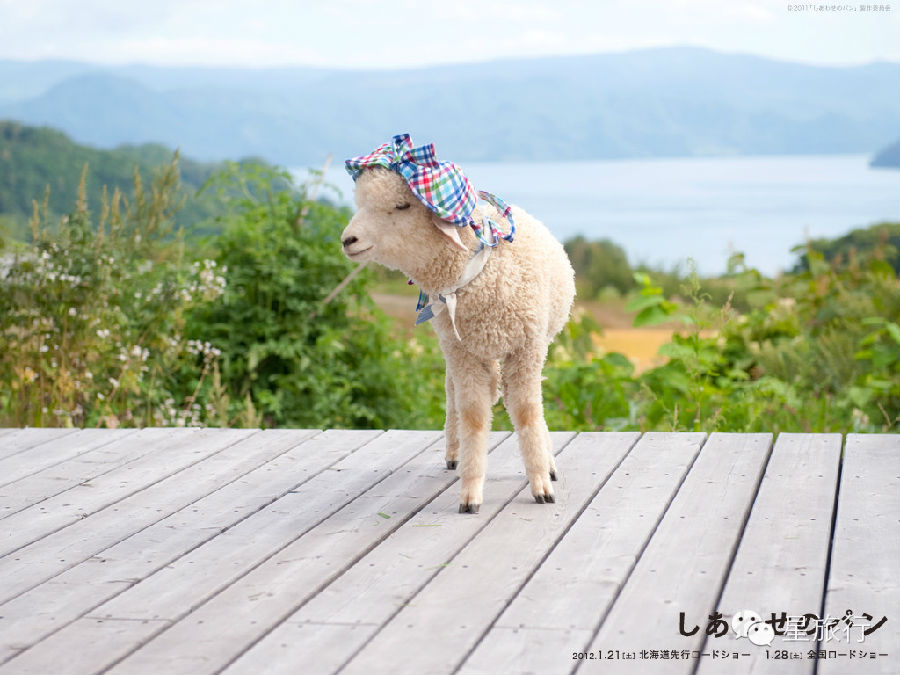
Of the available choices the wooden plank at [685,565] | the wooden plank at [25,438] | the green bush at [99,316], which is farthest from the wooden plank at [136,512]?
the wooden plank at [685,565]

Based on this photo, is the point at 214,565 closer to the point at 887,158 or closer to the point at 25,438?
the point at 25,438

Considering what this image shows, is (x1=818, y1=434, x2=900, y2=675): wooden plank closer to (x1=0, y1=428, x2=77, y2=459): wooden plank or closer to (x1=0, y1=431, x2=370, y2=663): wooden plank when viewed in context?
(x1=0, y1=431, x2=370, y2=663): wooden plank

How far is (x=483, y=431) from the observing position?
8.89 ft

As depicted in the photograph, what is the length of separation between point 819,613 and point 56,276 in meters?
3.44

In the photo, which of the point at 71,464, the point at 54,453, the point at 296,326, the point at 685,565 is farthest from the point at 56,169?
the point at 685,565

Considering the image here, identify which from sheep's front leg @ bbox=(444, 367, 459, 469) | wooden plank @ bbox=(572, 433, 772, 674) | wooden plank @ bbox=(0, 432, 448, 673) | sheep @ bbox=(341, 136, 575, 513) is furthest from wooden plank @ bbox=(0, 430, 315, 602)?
wooden plank @ bbox=(572, 433, 772, 674)

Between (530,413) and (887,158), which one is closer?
(530,413)

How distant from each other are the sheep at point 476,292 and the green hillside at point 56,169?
28.8 ft

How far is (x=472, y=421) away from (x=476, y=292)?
36 cm

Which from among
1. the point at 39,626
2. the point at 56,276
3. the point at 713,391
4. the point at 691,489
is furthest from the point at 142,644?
the point at 713,391

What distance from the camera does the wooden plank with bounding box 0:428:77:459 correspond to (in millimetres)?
3526

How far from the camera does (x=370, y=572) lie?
7.38 feet

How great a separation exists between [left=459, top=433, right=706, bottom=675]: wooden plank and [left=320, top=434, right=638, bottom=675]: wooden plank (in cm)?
3

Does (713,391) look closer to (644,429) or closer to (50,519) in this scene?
(644,429)
